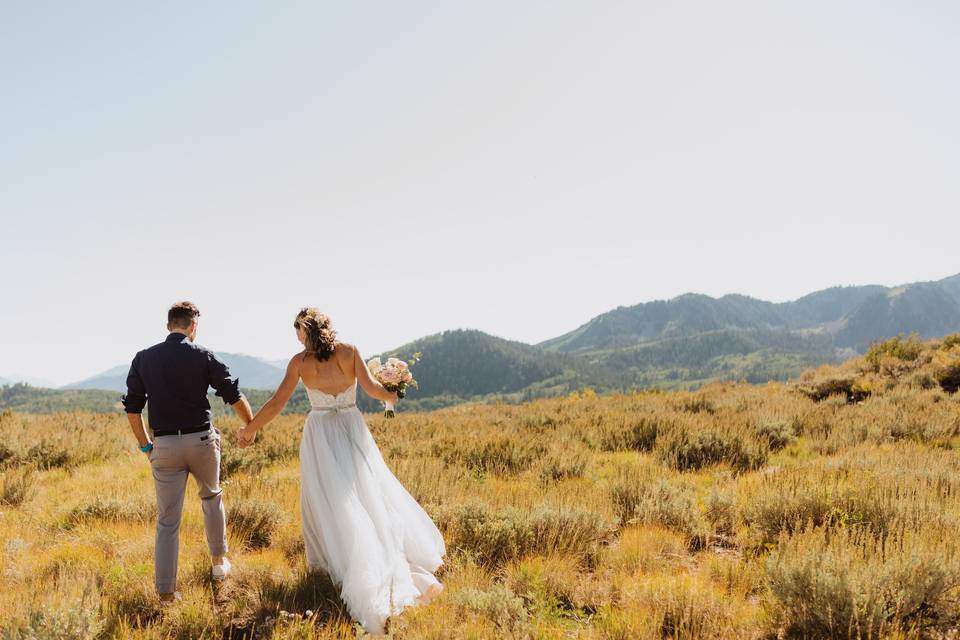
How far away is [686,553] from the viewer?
480 cm

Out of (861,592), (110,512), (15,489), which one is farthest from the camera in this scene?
(15,489)

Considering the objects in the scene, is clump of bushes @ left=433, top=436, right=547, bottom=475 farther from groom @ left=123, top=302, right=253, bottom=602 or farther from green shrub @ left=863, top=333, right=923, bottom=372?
green shrub @ left=863, top=333, right=923, bottom=372

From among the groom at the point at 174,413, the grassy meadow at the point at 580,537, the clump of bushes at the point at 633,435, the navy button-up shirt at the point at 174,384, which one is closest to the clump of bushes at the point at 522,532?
the grassy meadow at the point at 580,537

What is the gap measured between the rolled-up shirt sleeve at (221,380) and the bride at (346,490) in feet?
1.12

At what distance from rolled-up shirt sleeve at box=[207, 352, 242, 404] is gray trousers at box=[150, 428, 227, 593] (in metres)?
0.41

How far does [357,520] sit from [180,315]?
240cm

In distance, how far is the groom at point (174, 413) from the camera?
4.27 m

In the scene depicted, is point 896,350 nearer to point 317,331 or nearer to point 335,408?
point 335,408

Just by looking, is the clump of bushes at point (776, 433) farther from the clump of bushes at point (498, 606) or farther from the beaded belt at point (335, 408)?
the beaded belt at point (335, 408)

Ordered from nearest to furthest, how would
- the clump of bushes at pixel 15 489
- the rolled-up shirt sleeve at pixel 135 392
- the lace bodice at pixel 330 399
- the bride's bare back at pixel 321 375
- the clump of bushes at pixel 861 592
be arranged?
the clump of bushes at pixel 861 592 → the rolled-up shirt sleeve at pixel 135 392 → the bride's bare back at pixel 321 375 → the lace bodice at pixel 330 399 → the clump of bushes at pixel 15 489

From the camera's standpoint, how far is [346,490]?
14.6 ft

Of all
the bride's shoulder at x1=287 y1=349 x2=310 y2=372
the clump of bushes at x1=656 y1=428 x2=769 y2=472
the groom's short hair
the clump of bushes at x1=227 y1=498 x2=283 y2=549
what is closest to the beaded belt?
the bride's shoulder at x1=287 y1=349 x2=310 y2=372

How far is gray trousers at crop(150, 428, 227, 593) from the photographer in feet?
13.8

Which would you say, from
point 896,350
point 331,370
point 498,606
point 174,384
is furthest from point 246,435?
point 896,350
